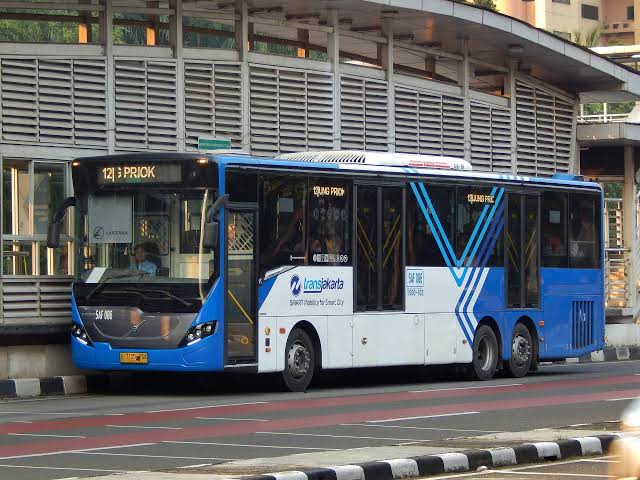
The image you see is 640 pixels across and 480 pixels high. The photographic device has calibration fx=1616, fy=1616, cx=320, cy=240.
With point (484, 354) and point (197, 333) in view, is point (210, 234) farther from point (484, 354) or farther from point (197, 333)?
point (484, 354)

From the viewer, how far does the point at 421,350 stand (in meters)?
24.9

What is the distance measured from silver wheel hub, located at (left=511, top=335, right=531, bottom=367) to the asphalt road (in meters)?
0.51

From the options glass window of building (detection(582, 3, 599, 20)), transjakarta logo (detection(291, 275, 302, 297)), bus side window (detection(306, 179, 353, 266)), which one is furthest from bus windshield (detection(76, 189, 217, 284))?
glass window of building (detection(582, 3, 599, 20))

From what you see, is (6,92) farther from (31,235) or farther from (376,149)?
(376,149)

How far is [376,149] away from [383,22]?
7.66ft

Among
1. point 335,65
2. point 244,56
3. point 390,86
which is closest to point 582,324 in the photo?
point 390,86

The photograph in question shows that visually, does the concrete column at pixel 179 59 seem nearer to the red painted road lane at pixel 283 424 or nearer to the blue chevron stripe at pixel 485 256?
the blue chevron stripe at pixel 485 256

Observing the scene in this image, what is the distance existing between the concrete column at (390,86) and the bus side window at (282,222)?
292 inches

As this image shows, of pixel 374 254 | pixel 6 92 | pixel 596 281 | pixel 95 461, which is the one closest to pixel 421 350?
pixel 374 254

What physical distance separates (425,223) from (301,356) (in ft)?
11.3

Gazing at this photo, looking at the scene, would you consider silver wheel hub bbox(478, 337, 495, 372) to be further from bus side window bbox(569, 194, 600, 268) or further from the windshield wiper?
the windshield wiper

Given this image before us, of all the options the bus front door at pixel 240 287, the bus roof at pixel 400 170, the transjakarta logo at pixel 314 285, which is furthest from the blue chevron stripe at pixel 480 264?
the bus front door at pixel 240 287

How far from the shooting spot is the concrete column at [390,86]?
2984cm

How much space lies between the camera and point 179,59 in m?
26.0
